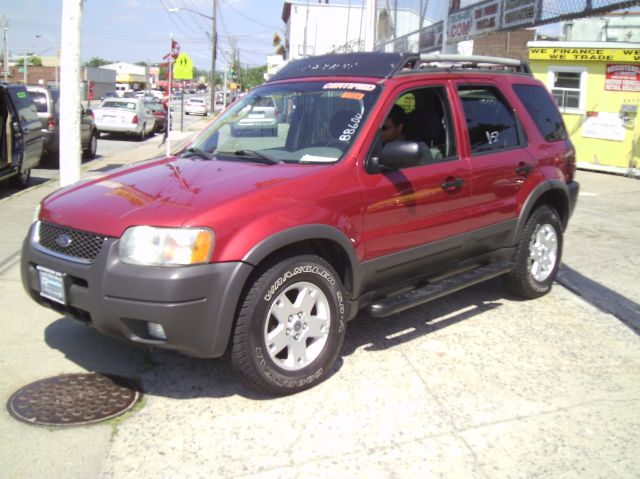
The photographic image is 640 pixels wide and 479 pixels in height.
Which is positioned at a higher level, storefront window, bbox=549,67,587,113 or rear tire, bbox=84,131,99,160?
storefront window, bbox=549,67,587,113

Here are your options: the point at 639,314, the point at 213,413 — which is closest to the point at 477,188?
the point at 639,314

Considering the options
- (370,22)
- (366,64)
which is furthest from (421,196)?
(370,22)

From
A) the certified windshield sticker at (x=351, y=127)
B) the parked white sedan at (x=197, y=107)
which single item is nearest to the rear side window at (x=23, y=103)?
the certified windshield sticker at (x=351, y=127)

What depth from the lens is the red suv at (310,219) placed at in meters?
3.36

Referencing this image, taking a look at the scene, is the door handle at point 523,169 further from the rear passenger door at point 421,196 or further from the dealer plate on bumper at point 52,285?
the dealer plate on bumper at point 52,285

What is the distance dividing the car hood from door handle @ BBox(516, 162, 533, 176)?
2037 mm

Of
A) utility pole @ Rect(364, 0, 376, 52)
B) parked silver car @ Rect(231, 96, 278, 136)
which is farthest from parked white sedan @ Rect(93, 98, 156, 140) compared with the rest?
parked silver car @ Rect(231, 96, 278, 136)

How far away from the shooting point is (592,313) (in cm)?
543

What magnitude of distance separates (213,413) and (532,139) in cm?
352

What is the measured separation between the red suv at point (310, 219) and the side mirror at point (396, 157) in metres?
0.01

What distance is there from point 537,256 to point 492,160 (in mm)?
1174

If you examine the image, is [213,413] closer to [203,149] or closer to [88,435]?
[88,435]

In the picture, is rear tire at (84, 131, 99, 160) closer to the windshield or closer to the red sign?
the red sign

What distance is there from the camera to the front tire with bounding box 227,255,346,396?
11.5 ft
